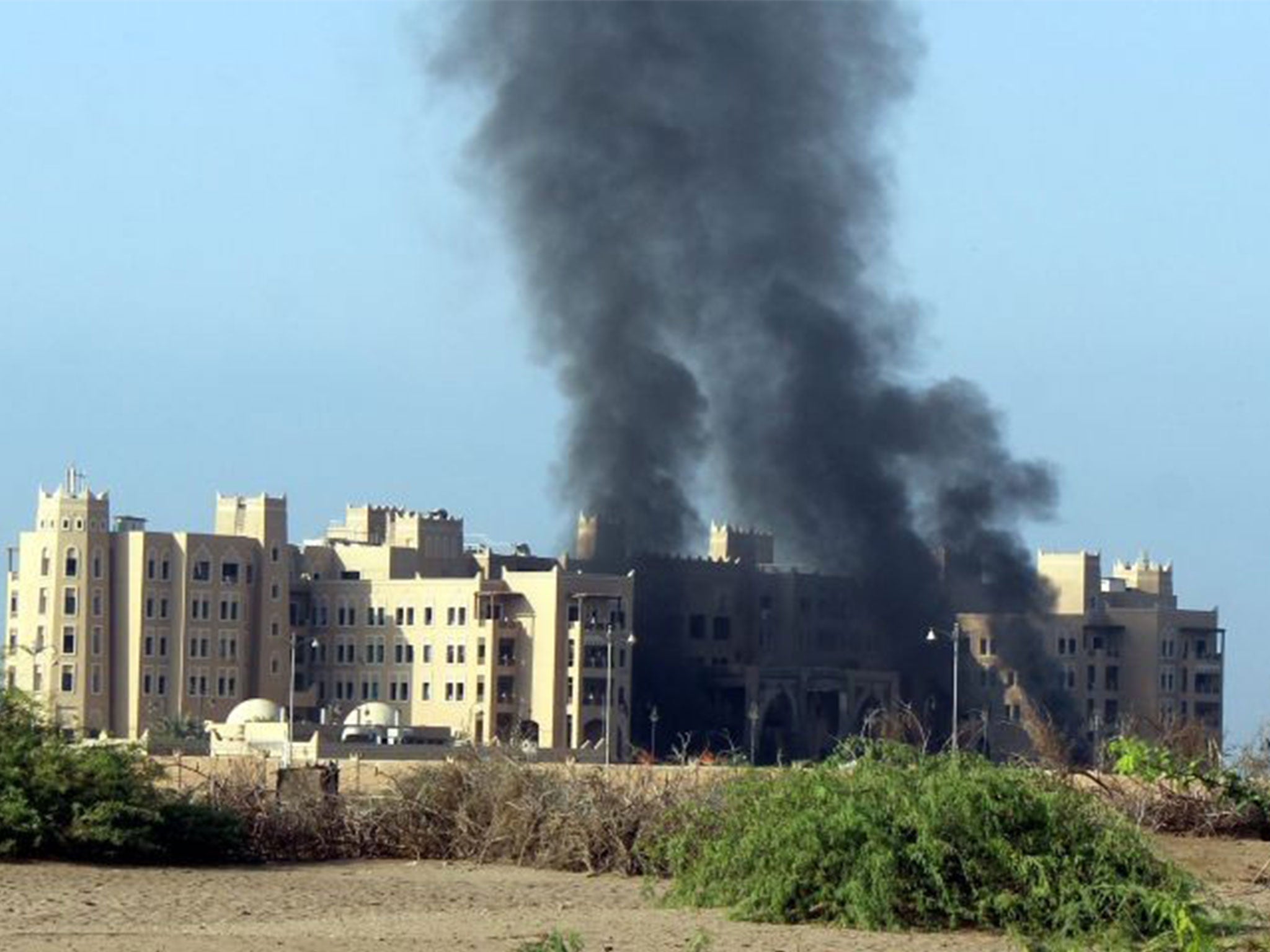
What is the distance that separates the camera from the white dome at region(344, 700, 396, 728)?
10612 centimetres

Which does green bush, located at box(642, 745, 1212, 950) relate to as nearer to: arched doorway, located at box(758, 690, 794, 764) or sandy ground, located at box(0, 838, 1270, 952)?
sandy ground, located at box(0, 838, 1270, 952)

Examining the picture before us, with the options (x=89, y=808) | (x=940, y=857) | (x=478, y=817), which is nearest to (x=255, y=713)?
(x=478, y=817)

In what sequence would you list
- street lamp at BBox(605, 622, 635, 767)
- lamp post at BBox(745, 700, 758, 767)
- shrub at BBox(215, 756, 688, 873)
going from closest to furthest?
shrub at BBox(215, 756, 688, 873) → street lamp at BBox(605, 622, 635, 767) → lamp post at BBox(745, 700, 758, 767)

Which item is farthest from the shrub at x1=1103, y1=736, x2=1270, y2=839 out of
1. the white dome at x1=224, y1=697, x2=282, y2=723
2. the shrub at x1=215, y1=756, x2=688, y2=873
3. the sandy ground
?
the white dome at x1=224, y1=697, x2=282, y2=723

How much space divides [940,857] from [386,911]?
15.0 feet

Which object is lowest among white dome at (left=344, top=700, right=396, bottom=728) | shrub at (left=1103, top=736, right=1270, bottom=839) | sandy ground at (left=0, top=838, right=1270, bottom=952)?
white dome at (left=344, top=700, right=396, bottom=728)

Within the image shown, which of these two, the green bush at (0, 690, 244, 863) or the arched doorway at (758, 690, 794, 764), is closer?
the green bush at (0, 690, 244, 863)

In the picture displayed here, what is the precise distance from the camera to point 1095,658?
132 metres

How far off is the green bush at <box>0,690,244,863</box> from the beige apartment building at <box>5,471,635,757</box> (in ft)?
280

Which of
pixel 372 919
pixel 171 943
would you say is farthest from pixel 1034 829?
pixel 171 943

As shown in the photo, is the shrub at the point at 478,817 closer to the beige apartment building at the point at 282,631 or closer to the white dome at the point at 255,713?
the white dome at the point at 255,713

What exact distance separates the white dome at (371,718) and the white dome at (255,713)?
2.51m

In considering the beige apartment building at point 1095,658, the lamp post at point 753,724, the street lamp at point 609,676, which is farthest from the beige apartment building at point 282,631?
the beige apartment building at point 1095,658

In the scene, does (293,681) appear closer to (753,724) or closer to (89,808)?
(753,724)
